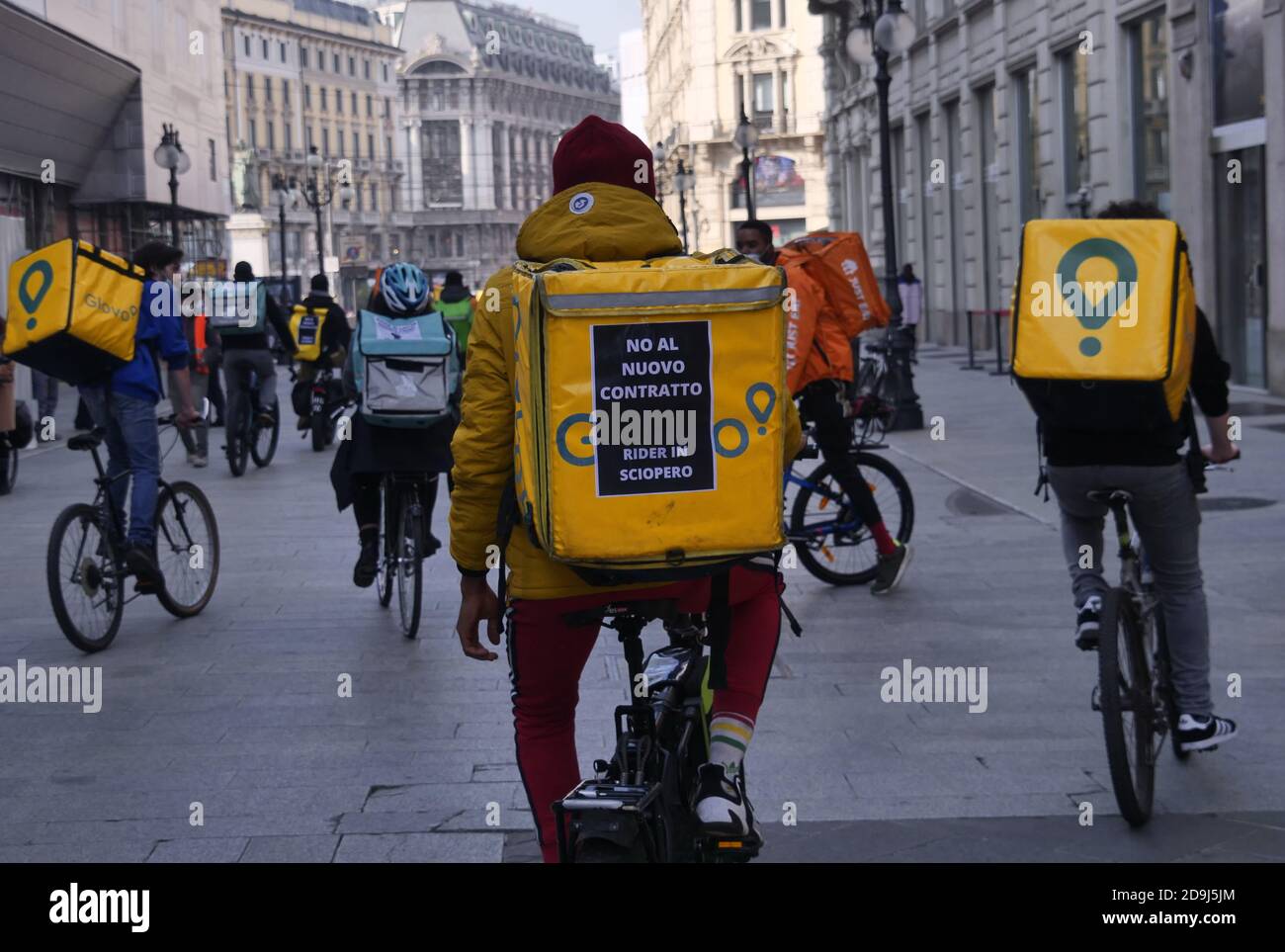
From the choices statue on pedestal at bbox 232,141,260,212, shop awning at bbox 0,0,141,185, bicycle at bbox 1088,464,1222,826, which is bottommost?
bicycle at bbox 1088,464,1222,826

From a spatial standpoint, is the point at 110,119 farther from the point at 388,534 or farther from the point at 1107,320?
the point at 1107,320

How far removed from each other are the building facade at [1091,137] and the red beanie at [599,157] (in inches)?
641

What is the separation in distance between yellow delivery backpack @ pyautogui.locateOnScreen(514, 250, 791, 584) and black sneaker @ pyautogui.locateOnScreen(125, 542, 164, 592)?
5.46 meters

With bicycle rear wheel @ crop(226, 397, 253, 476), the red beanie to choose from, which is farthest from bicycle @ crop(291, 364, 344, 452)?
the red beanie

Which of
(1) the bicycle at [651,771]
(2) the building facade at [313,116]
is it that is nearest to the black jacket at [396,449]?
(1) the bicycle at [651,771]

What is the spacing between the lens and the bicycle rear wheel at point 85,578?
819 centimetres

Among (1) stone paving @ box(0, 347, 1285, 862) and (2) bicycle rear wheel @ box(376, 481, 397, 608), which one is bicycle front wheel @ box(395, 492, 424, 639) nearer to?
(2) bicycle rear wheel @ box(376, 481, 397, 608)

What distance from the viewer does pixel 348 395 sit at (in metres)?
9.19

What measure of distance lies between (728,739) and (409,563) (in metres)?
4.93

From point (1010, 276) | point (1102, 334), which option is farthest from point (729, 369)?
point (1010, 276)

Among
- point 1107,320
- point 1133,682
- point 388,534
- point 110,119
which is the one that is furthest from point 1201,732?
point 110,119

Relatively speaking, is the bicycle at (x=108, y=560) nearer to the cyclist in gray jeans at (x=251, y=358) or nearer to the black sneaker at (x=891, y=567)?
the black sneaker at (x=891, y=567)

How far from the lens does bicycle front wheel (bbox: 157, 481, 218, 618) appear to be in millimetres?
9234

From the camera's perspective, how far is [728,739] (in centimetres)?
403
